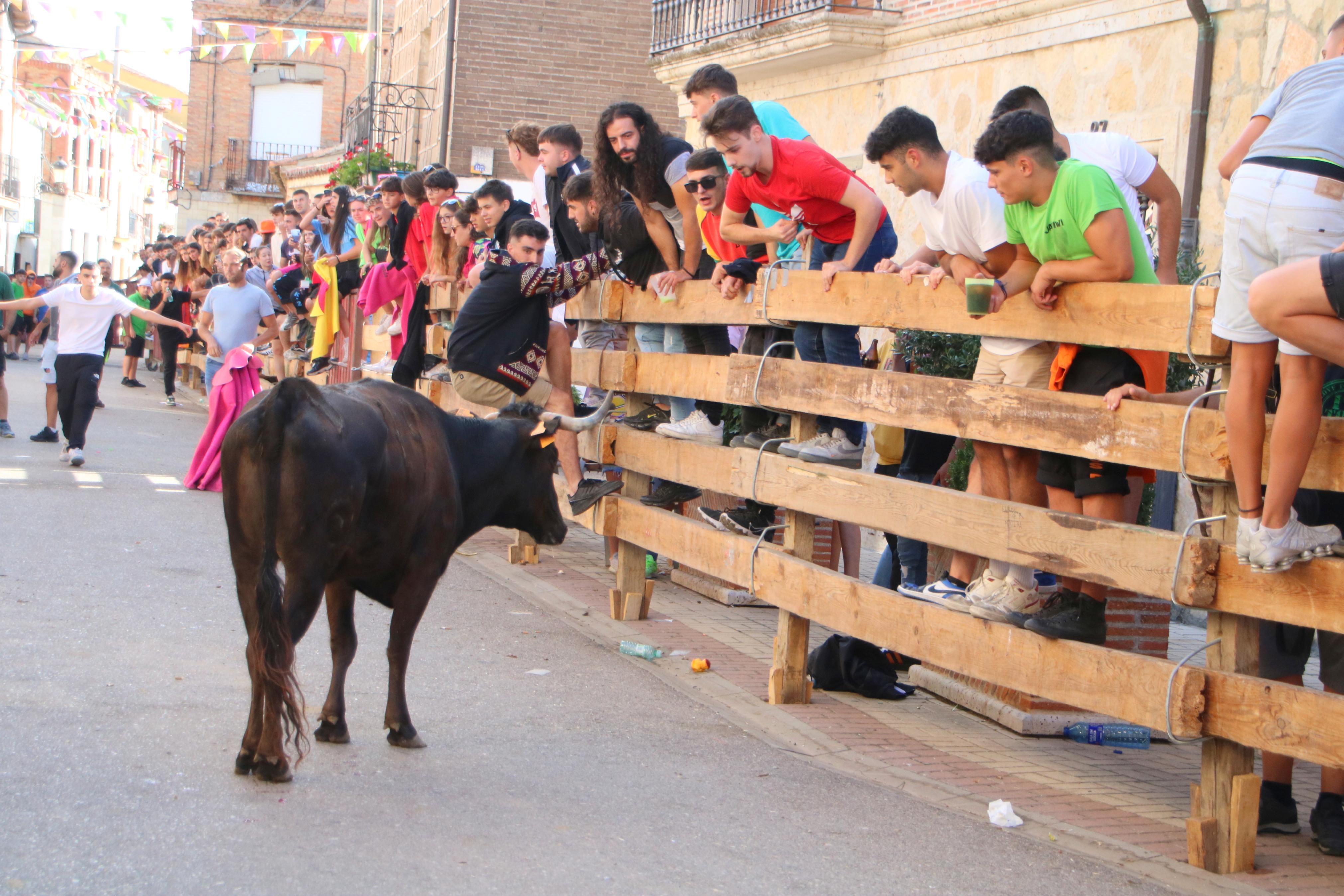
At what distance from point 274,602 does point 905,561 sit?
3.61 m

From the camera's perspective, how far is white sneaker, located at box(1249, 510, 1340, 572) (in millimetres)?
4262

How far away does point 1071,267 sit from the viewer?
5062 millimetres

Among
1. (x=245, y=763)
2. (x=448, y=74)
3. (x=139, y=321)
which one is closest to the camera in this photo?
(x=245, y=763)

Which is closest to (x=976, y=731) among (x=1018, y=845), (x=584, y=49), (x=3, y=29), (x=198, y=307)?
(x=1018, y=845)

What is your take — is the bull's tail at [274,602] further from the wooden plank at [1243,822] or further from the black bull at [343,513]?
the wooden plank at [1243,822]

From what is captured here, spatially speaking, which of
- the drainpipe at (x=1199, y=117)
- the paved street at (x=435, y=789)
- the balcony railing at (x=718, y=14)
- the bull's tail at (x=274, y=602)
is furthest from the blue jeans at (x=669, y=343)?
the balcony railing at (x=718, y=14)

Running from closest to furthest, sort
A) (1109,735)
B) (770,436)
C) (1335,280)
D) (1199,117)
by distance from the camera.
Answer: (1335,280) < (1109,735) < (770,436) < (1199,117)

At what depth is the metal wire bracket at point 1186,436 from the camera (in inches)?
181

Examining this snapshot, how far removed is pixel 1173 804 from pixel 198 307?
21428 mm

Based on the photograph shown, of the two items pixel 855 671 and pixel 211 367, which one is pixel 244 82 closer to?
pixel 211 367

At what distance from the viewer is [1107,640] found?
658 cm

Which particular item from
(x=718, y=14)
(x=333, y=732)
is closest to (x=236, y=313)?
(x=718, y=14)

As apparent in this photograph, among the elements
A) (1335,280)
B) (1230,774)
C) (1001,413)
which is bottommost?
(1230,774)

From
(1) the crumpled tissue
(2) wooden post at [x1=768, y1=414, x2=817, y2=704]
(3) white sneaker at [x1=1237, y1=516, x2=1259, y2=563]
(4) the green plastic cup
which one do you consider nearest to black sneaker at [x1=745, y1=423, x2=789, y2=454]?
(2) wooden post at [x1=768, y1=414, x2=817, y2=704]
